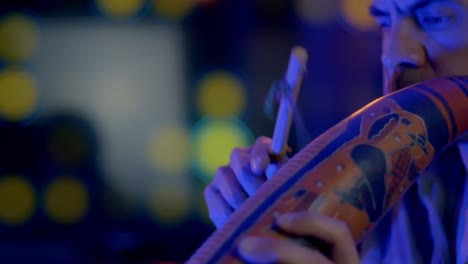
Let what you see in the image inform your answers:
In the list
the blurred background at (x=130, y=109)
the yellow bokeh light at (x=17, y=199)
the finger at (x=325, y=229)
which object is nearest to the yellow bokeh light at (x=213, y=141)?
the blurred background at (x=130, y=109)

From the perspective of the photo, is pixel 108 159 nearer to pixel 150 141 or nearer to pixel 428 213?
pixel 150 141

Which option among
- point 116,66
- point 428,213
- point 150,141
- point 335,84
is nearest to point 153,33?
point 116,66

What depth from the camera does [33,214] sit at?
2836 mm

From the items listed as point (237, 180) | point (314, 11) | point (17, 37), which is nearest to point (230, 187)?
point (237, 180)

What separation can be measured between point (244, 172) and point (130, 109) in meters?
1.98

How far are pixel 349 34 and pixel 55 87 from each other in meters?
1.16

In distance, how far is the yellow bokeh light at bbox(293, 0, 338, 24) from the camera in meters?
2.61

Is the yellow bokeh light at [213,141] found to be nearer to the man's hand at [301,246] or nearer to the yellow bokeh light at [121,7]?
the yellow bokeh light at [121,7]

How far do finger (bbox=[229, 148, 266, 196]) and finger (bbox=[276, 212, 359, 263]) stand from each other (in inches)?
11.0

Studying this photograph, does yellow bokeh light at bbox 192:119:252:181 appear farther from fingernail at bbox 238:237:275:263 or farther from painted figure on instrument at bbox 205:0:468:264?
fingernail at bbox 238:237:275:263

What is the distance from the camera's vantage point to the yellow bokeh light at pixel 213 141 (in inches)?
109

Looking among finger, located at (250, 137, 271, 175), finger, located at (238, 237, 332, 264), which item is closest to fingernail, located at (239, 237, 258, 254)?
finger, located at (238, 237, 332, 264)

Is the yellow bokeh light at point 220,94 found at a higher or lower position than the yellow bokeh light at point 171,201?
higher

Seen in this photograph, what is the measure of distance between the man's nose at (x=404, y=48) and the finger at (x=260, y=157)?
0.60 feet
